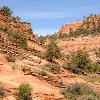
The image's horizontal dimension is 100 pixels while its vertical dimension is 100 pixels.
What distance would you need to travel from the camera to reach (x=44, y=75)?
83.7 feet

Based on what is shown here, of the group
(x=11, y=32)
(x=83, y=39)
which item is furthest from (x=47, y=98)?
(x=83, y=39)

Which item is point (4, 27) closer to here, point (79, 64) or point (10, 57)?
point (79, 64)

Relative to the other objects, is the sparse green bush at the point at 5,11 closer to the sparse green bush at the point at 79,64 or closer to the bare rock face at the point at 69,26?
the sparse green bush at the point at 79,64

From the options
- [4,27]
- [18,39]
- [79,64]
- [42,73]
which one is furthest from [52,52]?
[42,73]

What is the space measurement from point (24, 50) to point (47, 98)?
40.4 feet

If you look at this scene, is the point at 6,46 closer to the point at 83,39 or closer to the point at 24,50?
the point at 24,50

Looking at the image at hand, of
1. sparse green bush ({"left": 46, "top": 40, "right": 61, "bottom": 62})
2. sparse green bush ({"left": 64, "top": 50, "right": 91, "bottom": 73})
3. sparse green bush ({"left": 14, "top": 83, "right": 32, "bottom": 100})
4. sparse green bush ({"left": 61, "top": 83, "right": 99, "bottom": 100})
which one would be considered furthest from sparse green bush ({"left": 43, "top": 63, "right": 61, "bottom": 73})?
sparse green bush ({"left": 14, "top": 83, "right": 32, "bottom": 100})

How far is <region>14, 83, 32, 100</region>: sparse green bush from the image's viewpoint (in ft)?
66.2

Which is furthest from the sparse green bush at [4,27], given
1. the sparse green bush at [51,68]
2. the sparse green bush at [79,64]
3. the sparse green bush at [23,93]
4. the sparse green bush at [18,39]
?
the sparse green bush at [23,93]

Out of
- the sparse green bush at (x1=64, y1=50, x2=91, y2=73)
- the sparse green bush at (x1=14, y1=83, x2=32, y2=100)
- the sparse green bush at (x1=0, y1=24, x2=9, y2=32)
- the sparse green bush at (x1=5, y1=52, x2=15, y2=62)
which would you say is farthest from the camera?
the sparse green bush at (x1=0, y1=24, x2=9, y2=32)

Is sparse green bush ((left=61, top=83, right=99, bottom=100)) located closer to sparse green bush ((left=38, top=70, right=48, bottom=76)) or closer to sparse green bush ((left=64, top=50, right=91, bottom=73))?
sparse green bush ((left=38, top=70, right=48, bottom=76))

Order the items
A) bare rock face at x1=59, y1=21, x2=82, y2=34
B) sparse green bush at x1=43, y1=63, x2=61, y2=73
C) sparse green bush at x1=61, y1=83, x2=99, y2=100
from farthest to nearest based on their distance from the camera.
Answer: bare rock face at x1=59, y1=21, x2=82, y2=34 → sparse green bush at x1=43, y1=63, x2=61, y2=73 → sparse green bush at x1=61, y1=83, x2=99, y2=100

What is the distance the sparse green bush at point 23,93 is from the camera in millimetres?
20172

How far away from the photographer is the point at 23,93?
2014cm
